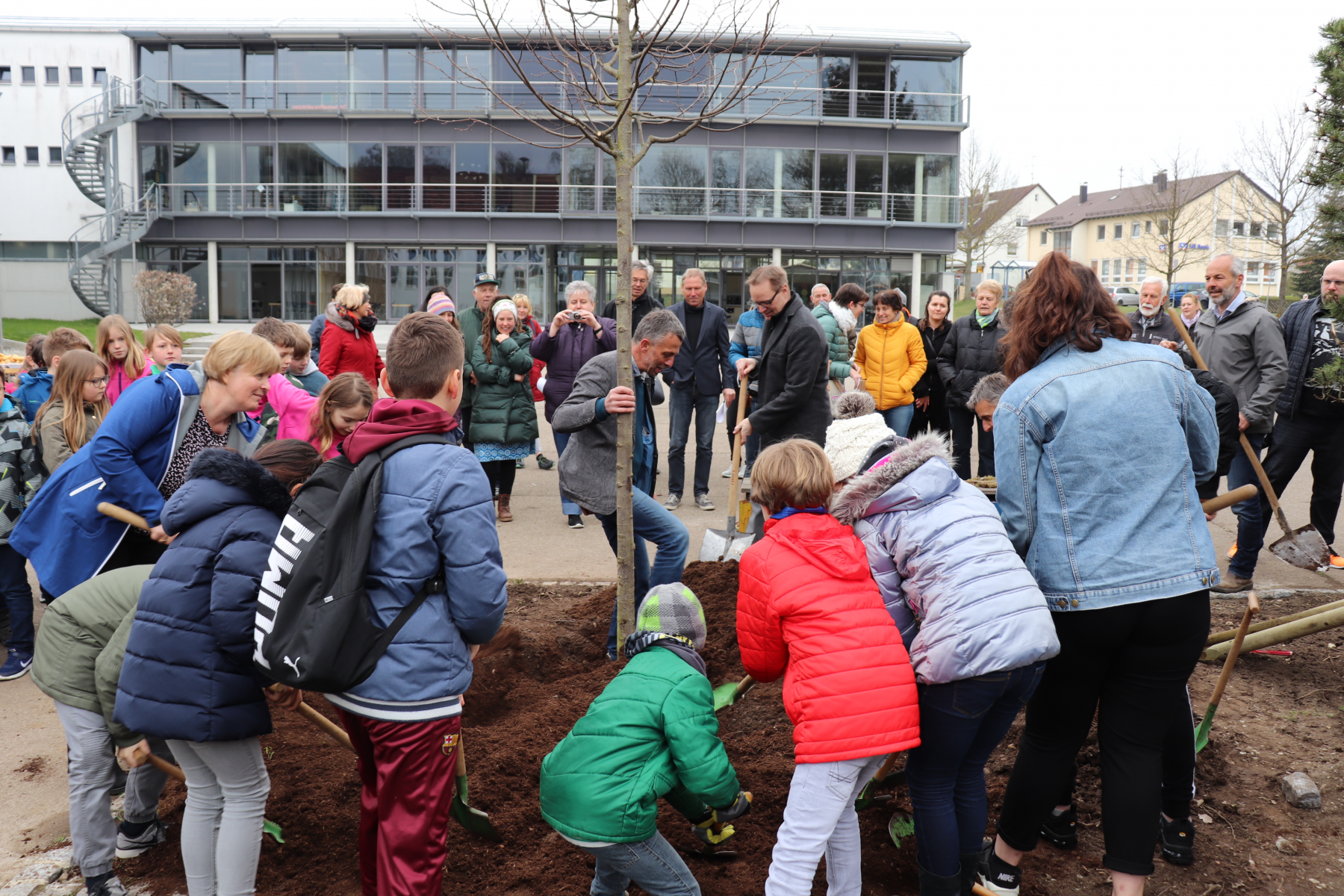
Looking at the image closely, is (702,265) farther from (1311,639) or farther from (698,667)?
(698,667)

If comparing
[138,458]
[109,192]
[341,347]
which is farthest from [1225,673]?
[109,192]

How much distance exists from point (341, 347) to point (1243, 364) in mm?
6917

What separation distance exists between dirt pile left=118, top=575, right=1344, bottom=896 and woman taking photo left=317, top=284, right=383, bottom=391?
407 cm

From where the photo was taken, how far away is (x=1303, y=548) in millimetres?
6211

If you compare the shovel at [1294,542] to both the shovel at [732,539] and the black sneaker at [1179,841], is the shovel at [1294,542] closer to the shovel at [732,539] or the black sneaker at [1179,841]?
the shovel at [732,539]

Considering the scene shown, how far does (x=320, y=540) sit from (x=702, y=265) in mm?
27978

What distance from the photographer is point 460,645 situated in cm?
262

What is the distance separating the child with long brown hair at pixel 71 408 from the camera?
5039 millimetres

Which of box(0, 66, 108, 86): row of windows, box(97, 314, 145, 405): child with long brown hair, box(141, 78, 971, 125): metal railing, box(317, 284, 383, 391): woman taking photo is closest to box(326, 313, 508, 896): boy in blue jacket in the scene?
box(97, 314, 145, 405): child with long brown hair

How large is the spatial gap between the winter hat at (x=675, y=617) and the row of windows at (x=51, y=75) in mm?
35806

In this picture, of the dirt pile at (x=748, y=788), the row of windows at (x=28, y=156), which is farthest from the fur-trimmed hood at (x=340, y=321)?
the row of windows at (x=28, y=156)

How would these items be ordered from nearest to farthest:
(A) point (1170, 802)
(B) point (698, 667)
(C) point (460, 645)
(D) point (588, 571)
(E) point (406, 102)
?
(C) point (460, 645) → (B) point (698, 667) → (A) point (1170, 802) → (D) point (588, 571) → (E) point (406, 102)

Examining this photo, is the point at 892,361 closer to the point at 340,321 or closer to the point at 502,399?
the point at 502,399

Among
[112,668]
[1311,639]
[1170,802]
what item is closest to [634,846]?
[112,668]
